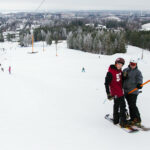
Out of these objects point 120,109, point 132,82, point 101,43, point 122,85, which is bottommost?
point 101,43

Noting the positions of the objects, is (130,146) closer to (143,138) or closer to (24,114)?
(143,138)

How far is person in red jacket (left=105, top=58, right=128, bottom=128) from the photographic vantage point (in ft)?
16.6

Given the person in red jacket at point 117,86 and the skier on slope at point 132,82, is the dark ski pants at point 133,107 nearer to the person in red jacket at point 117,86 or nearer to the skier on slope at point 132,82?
the skier on slope at point 132,82

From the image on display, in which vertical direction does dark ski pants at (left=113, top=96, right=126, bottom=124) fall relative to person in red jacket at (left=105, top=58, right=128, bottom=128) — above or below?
below

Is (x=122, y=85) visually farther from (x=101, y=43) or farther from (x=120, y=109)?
(x=101, y=43)

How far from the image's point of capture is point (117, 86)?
5188mm

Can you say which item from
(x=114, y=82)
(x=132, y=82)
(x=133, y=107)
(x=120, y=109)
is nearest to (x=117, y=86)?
(x=114, y=82)

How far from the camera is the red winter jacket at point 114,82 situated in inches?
199

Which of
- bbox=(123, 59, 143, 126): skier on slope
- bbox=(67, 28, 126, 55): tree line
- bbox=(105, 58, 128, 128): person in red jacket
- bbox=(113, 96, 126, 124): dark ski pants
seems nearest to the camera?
bbox=(105, 58, 128, 128): person in red jacket

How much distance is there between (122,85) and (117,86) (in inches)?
9.3

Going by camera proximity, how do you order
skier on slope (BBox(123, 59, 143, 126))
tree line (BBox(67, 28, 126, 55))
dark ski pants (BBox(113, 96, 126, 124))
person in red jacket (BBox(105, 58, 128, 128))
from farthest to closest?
tree line (BBox(67, 28, 126, 55)), dark ski pants (BBox(113, 96, 126, 124)), skier on slope (BBox(123, 59, 143, 126)), person in red jacket (BBox(105, 58, 128, 128))

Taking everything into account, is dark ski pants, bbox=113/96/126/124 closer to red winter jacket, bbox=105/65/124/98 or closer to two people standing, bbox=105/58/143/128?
two people standing, bbox=105/58/143/128

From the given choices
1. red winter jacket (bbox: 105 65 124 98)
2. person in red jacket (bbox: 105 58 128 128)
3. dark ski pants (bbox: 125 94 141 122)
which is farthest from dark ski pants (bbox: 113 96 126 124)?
dark ski pants (bbox: 125 94 141 122)

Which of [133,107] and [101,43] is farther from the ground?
[133,107]
